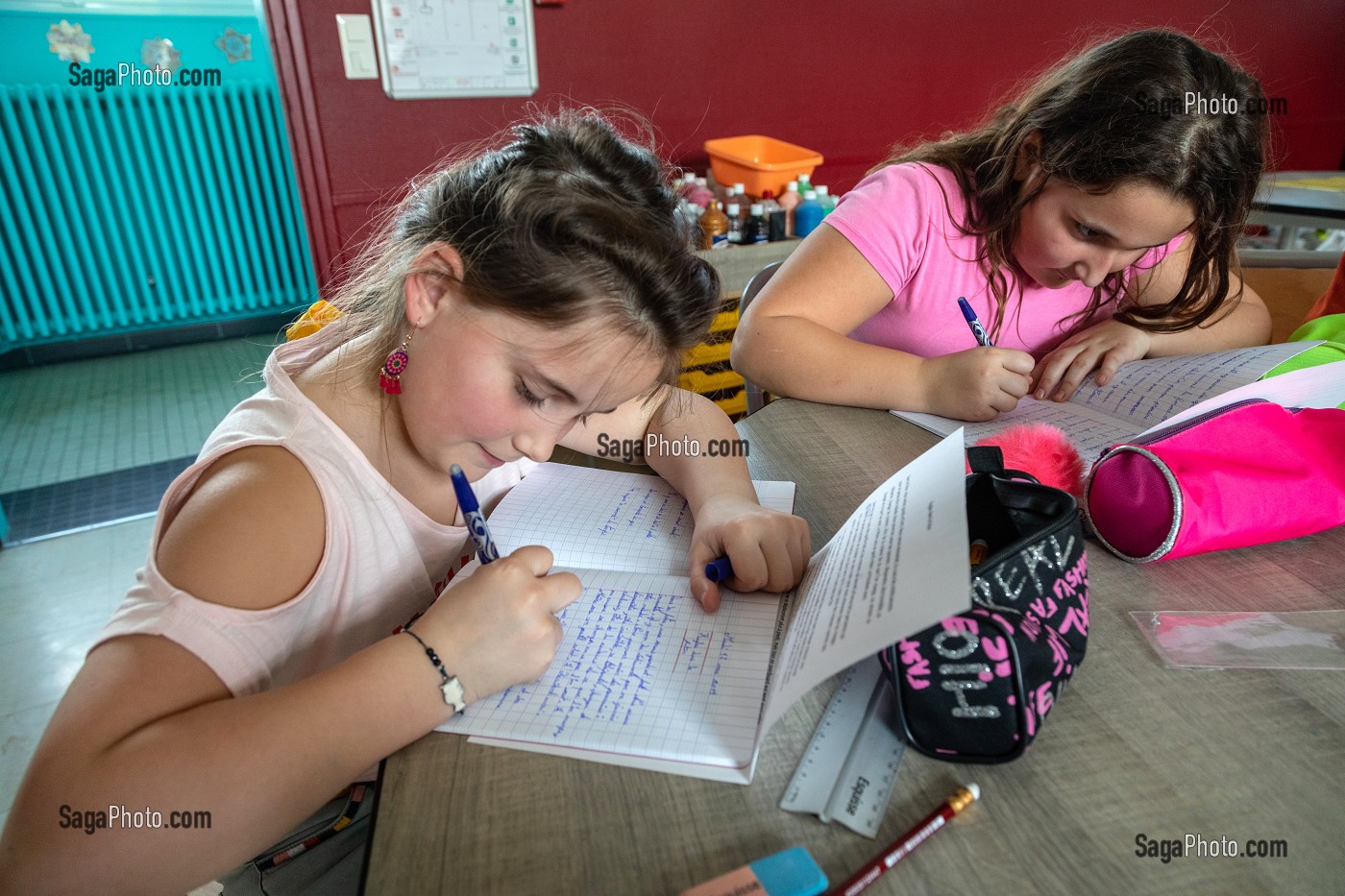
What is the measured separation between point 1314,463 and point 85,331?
12.6ft

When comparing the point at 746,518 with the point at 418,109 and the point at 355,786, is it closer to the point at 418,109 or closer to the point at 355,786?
the point at 355,786

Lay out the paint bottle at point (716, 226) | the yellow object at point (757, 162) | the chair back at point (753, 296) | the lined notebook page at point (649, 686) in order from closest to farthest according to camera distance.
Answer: the lined notebook page at point (649, 686) < the chair back at point (753, 296) < the paint bottle at point (716, 226) < the yellow object at point (757, 162)

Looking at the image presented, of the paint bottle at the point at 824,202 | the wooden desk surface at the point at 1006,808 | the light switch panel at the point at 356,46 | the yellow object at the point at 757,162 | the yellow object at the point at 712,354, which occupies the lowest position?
the yellow object at the point at 712,354

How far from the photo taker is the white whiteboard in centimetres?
202

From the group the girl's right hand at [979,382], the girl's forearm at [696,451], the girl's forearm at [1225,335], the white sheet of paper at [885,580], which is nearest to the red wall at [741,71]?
the girl's forearm at [1225,335]

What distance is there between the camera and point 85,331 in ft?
10.3

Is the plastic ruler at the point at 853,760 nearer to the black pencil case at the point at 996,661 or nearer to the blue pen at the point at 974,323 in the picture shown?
the black pencil case at the point at 996,661

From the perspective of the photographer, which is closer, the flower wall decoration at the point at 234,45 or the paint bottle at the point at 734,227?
the paint bottle at the point at 734,227

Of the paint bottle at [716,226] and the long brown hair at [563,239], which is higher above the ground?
the long brown hair at [563,239]

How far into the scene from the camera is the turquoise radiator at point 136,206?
112 inches

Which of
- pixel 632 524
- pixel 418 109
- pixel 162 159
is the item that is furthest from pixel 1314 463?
pixel 162 159

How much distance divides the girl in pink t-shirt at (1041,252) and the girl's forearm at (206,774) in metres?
0.66

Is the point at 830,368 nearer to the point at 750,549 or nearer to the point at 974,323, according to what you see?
the point at 974,323

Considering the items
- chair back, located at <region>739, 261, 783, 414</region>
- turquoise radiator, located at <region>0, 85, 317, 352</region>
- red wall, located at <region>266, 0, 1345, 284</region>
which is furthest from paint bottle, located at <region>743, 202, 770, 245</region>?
turquoise radiator, located at <region>0, 85, 317, 352</region>
